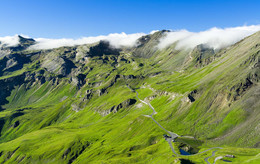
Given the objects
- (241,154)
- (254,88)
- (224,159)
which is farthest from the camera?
(254,88)

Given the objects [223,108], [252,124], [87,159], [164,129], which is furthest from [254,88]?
[87,159]

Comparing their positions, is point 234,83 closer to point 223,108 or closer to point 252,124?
point 223,108

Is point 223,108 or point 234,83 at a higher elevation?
point 234,83

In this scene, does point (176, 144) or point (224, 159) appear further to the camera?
point (176, 144)

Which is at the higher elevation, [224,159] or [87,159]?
[224,159]

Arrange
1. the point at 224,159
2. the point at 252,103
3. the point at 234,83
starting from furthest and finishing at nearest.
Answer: the point at 234,83
the point at 252,103
the point at 224,159

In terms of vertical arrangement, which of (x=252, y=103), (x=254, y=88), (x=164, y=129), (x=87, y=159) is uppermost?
(x=254, y=88)

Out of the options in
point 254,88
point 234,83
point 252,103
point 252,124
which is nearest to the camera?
point 252,124

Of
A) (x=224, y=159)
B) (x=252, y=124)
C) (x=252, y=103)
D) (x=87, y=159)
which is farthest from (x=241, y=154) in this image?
(x=87, y=159)

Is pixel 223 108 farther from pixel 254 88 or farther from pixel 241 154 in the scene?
pixel 241 154
